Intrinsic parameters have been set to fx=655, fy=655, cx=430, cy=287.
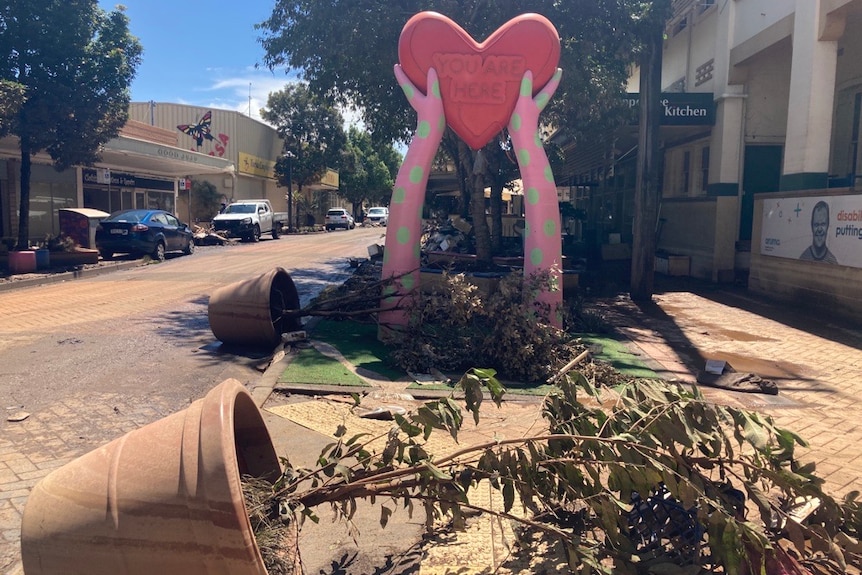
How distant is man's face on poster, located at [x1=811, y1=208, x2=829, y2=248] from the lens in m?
11.7

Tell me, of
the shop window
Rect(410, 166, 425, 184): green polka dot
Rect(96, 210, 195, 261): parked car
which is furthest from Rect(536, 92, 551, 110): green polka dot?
Rect(96, 210, 195, 261): parked car

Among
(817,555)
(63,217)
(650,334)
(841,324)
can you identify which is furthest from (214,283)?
(817,555)

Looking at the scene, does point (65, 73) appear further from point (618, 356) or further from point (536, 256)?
point (618, 356)

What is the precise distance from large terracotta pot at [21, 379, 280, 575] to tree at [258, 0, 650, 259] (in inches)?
373

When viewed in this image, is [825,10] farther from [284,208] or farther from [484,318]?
[284,208]

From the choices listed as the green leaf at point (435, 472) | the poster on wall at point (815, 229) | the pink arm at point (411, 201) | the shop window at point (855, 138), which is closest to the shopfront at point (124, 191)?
the pink arm at point (411, 201)

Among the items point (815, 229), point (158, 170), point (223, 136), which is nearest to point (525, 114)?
point (815, 229)

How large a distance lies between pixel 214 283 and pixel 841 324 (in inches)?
479

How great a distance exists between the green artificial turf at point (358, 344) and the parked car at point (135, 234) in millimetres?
12084

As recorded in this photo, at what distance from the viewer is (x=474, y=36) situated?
1293cm

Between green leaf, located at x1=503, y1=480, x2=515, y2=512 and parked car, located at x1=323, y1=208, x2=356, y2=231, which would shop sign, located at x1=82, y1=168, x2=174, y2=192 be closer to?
parked car, located at x1=323, y1=208, x2=356, y2=231

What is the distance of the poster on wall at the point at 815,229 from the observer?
35.5ft

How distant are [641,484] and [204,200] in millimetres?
38982

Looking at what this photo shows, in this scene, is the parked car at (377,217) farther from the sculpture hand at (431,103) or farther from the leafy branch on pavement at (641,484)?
the leafy branch on pavement at (641,484)
